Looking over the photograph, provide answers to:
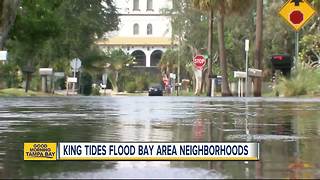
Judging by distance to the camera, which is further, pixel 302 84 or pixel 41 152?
pixel 302 84

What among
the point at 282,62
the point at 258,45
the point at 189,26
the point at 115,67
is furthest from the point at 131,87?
the point at 282,62

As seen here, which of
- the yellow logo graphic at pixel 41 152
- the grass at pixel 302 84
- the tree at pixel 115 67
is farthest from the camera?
the tree at pixel 115 67

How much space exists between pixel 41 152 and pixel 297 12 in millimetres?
14031

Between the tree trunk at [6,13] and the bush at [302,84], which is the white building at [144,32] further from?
the tree trunk at [6,13]

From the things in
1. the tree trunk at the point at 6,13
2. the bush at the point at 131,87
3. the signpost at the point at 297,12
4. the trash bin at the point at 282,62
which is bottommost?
the bush at the point at 131,87

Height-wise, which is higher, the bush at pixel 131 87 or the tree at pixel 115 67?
the tree at pixel 115 67

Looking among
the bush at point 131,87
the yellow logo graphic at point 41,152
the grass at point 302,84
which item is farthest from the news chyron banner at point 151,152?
the bush at point 131,87

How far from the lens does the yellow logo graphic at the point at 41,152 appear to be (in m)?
7.56

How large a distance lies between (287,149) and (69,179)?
3.32 metres

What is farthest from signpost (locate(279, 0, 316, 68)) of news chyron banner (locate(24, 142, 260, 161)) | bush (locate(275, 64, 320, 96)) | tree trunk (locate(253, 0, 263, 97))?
tree trunk (locate(253, 0, 263, 97))

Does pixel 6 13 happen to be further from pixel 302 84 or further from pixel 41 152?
pixel 302 84

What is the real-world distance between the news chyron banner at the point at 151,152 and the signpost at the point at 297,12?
1274cm

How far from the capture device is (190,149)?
24.7 ft

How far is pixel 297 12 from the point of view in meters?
20.5
